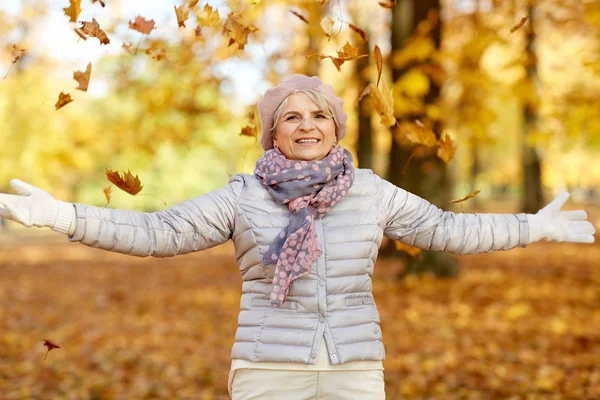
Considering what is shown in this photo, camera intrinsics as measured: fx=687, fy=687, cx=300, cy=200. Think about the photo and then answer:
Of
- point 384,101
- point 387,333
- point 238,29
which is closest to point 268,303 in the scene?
point 384,101

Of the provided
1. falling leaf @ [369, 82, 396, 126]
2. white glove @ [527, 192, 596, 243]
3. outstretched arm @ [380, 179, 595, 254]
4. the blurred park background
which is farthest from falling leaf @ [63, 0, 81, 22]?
white glove @ [527, 192, 596, 243]

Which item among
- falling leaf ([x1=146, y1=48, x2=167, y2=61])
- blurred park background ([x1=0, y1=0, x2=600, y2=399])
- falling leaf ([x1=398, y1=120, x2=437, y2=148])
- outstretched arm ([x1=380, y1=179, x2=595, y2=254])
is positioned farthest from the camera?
blurred park background ([x1=0, y1=0, x2=600, y2=399])

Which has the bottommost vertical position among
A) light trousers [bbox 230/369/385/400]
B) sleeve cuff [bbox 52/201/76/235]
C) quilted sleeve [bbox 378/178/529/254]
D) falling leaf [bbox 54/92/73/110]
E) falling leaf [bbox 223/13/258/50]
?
light trousers [bbox 230/369/385/400]

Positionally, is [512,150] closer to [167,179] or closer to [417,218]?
[167,179]

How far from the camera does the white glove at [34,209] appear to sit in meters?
2.28

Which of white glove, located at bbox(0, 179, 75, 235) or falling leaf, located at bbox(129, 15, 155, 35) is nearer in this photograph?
white glove, located at bbox(0, 179, 75, 235)

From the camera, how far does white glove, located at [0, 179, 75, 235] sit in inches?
89.9

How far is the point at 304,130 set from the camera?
2.69 metres

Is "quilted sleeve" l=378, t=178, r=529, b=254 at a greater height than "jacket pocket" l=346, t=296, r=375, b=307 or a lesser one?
greater

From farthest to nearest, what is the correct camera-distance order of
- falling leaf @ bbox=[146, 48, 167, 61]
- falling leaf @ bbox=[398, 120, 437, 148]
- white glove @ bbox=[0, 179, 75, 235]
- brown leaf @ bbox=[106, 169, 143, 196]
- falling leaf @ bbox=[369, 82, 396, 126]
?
1. falling leaf @ bbox=[398, 120, 437, 148]
2. falling leaf @ bbox=[146, 48, 167, 61]
3. falling leaf @ bbox=[369, 82, 396, 126]
4. brown leaf @ bbox=[106, 169, 143, 196]
5. white glove @ bbox=[0, 179, 75, 235]

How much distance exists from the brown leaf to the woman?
1.43 feet

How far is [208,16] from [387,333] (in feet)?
18.4

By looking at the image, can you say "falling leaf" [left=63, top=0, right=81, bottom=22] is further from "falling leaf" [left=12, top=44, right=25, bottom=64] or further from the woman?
the woman

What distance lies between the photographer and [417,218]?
9.25ft
